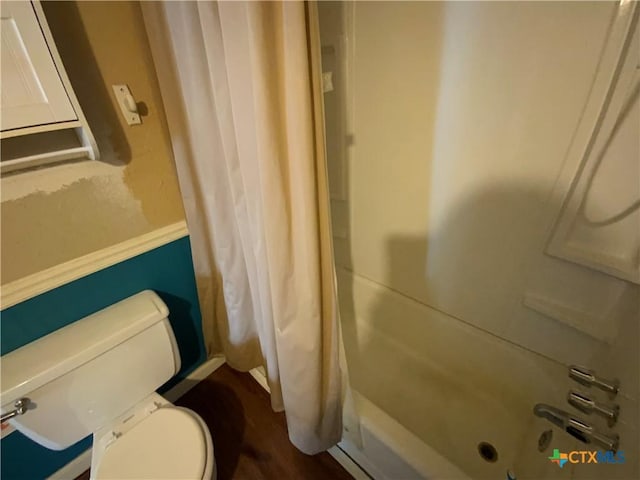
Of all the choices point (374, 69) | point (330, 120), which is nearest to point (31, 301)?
point (330, 120)

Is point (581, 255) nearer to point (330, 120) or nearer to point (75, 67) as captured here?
point (330, 120)

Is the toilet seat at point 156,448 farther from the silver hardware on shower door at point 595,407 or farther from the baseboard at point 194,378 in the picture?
the silver hardware on shower door at point 595,407

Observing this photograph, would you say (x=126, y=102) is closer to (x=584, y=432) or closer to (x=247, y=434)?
(x=247, y=434)

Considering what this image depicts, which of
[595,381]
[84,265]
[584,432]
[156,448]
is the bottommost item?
[156,448]

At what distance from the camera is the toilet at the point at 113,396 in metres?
0.83

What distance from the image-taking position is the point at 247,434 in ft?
4.25

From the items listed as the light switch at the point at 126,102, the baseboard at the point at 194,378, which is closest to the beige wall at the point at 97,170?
the light switch at the point at 126,102

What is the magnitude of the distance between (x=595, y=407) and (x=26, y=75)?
169cm

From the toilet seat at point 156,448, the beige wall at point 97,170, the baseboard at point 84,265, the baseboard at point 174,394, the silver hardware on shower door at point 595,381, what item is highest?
the beige wall at point 97,170

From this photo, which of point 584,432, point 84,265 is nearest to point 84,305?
point 84,265

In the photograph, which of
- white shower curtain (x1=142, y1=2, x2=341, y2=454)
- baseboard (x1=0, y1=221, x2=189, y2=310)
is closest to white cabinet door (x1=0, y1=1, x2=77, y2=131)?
white shower curtain (x1=142, y1=2, x2=341, y2=454)

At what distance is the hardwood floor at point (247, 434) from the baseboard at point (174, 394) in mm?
26

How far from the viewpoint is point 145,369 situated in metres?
1.03

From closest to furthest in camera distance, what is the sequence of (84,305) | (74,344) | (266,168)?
(266,168), (74,344), (84,305)
